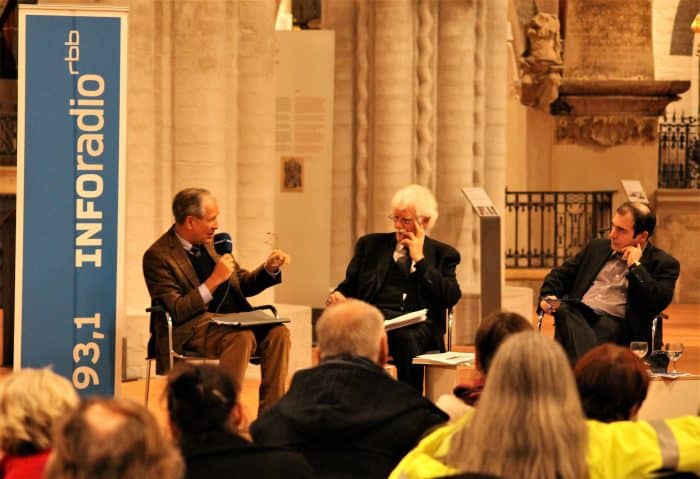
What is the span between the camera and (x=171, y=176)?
8.79 metres

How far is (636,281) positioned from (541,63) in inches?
360

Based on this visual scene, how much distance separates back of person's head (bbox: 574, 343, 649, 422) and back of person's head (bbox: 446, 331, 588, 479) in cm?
36

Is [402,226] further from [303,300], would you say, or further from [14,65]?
[14,65]

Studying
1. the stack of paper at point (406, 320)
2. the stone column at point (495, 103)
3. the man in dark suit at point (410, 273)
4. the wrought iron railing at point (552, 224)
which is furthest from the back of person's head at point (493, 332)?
the wrought iron railing at point (552, 224)

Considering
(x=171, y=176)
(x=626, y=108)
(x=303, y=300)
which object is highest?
(x=626, y=108)

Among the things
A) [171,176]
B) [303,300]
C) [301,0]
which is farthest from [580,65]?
[171,176]

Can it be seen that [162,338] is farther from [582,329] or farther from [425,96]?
[425,96]

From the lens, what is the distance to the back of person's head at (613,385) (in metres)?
3.63

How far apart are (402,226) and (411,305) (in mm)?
363

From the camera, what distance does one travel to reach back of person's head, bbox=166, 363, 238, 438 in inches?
130

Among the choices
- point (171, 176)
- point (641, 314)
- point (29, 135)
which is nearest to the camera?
point (29, 135)

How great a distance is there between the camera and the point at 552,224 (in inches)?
640

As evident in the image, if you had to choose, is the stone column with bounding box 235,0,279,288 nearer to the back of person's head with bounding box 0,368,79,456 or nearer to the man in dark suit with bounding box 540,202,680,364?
the man in dark suit with bounding box 540,202,680,364

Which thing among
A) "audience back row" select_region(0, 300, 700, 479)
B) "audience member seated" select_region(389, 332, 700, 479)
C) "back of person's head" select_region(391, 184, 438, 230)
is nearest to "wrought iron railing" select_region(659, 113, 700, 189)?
"back of person's head" select_region(391, 184, 438, 230)
